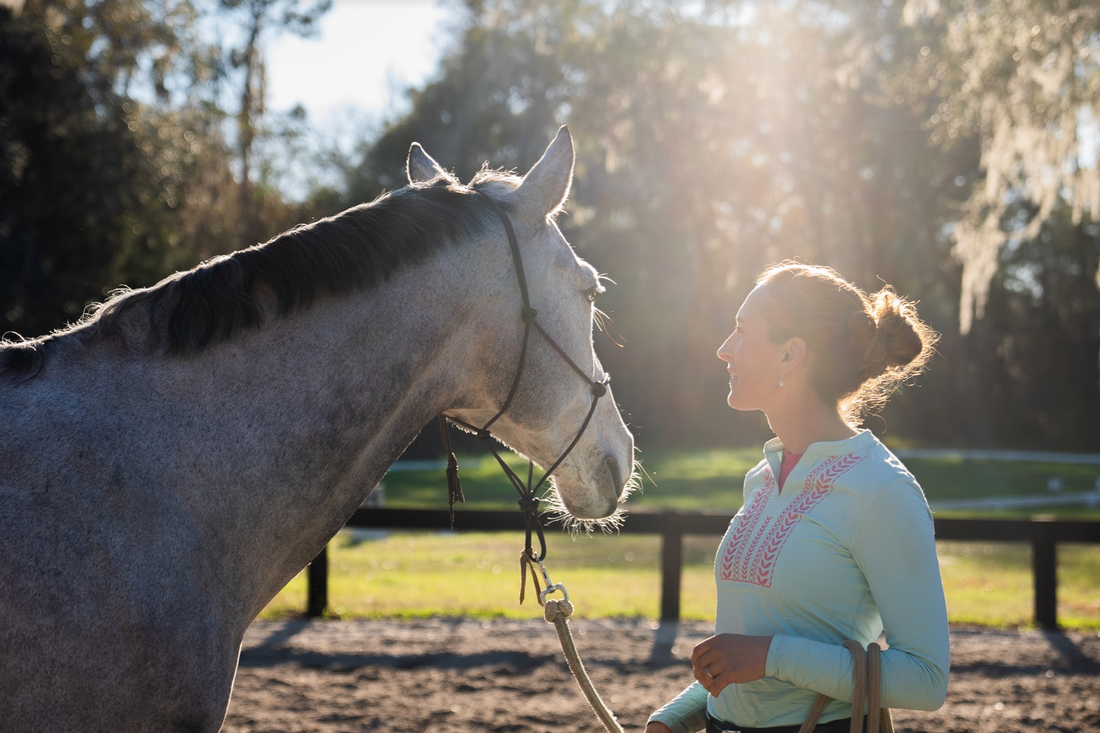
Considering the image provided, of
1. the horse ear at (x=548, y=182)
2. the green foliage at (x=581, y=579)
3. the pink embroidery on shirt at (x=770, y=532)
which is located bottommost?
the green foliage at (x=581, y=579)

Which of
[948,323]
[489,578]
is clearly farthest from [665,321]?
[489,578]

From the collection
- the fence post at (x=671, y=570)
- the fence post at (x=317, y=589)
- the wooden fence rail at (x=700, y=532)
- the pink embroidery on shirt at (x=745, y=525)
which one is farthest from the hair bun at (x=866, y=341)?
the fence post at (x=317, y=589)

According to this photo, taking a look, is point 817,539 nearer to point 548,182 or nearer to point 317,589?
point 548,182

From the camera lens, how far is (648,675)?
19.9 feet

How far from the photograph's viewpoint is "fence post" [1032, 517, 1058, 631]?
7.87 meters

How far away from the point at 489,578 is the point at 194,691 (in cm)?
954

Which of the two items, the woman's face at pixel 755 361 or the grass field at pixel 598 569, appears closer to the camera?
the woman's face at pixel 755 361

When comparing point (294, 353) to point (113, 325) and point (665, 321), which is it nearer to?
point (113, 325)

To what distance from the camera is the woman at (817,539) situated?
1.76 m

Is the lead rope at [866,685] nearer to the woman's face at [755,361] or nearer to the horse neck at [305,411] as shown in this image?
the woman's face at [755,361]

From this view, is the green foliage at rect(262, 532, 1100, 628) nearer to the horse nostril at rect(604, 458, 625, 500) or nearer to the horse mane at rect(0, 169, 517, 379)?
the horse nostril at rect(604, 458, 625, 500)

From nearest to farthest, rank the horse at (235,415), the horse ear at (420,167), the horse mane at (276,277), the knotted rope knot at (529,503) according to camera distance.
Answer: the horse at (235,415) < the horse mane at (276,277) < the knotted rope knot at (529,503) < the horse ear at (420,167)

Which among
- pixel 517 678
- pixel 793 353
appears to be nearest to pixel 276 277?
pixel 793 353

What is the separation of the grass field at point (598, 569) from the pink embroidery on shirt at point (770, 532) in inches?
208
